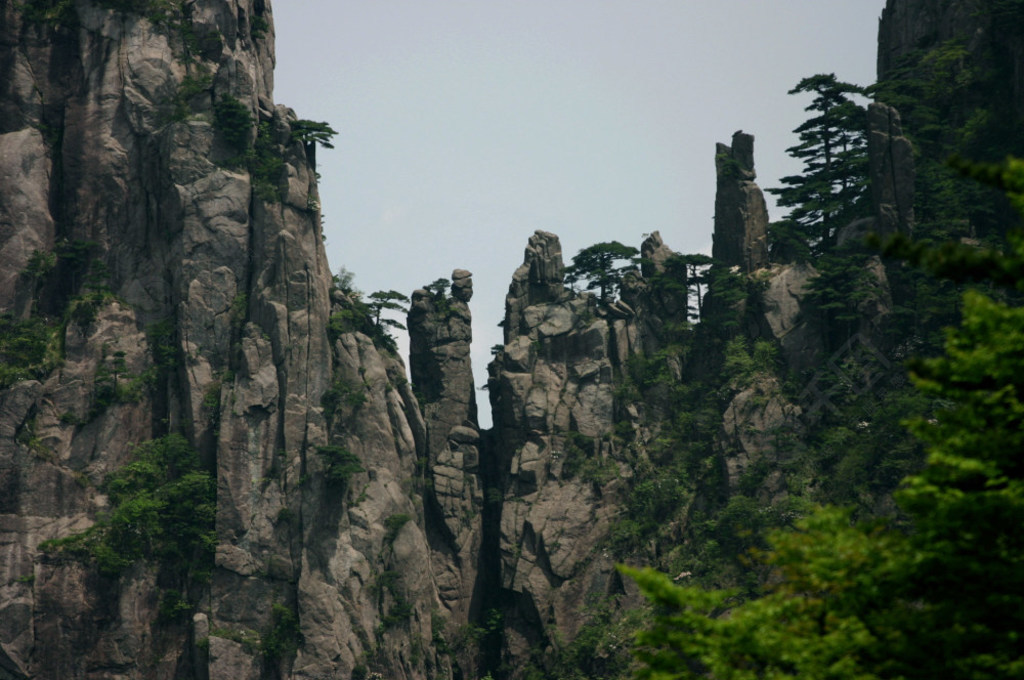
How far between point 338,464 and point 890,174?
37680mm

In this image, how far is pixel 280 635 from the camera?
214ft

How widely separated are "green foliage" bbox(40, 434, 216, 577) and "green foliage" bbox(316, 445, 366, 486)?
22.2 feet

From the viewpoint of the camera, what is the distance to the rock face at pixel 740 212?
75750mm

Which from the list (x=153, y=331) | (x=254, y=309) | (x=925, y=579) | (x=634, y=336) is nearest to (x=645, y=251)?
(x=634, y=336)

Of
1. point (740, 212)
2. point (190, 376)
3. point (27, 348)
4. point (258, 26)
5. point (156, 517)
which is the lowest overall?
point (156, 517)

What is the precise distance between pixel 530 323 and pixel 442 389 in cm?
780

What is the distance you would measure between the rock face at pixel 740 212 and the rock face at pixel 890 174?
9.40m

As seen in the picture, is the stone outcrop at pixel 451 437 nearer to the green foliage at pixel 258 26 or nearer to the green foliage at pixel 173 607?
the green foliage at pixel 173 607

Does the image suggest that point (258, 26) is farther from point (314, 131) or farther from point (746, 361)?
point (746, 361)

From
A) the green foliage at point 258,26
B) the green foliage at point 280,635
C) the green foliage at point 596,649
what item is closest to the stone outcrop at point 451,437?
the green foliage at point 596,649

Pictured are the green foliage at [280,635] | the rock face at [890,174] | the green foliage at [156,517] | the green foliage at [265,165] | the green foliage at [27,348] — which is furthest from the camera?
the green foliage at [265,165]

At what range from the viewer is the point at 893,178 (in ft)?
223

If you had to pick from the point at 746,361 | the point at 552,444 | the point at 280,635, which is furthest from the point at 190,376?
the point at 746,361

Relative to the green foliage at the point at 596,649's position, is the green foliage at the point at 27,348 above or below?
above
